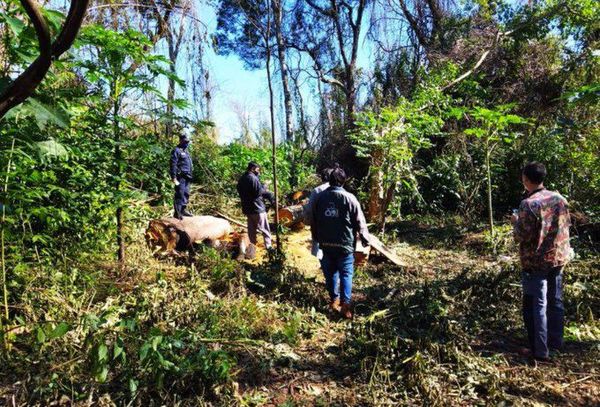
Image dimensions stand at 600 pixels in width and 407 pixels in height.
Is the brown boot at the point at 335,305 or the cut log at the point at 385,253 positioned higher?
the cut log at the point at 385,253

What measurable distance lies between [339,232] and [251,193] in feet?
9.52

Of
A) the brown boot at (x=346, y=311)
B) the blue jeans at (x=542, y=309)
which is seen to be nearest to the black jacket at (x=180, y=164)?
the brown boot at (x=346, y=311)

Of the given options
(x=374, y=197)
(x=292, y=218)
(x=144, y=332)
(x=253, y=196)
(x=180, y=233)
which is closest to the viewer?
(x=144, y=332)

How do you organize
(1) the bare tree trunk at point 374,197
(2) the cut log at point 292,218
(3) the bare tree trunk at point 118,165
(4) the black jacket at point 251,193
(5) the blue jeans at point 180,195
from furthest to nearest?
1. (2) the cut log at point 292,218
2. (1) the bare tree trunk at point 374,197
3. (5) the blue jeans at point 180,195
4. (4) the black jacket at point 251,193
5. (3) the bare tree trunk at point 118,165

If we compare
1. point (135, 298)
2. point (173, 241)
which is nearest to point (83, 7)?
point (135, 298)

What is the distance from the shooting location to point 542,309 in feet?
12.5

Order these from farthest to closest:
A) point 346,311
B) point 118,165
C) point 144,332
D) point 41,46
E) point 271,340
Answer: point 346,311, point 118,165, point 271,340, point 144,332, point 41,46

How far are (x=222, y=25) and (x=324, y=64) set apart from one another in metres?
5.34

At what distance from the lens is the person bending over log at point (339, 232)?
5.11 metres

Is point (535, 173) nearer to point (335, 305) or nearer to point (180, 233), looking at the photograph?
point (335, 305)

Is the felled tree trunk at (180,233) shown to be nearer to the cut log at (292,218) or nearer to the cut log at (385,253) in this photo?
the cut log at (292,218)

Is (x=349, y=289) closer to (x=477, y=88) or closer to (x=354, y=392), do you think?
(x=354, y=392)

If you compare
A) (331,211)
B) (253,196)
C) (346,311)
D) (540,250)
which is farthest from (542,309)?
(253,196)

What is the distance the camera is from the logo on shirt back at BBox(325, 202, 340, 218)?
16.8 ft
